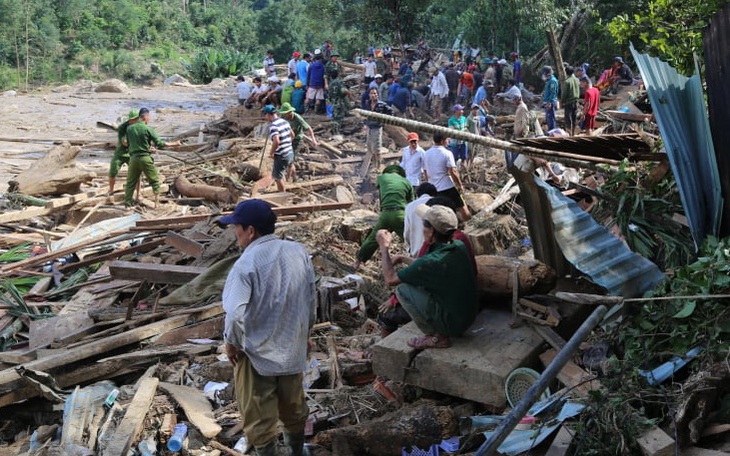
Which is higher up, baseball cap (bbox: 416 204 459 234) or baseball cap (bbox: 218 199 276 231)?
baseball cap (bbox: 218 199 276 231)

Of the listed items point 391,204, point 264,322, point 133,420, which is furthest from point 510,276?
point 133,420

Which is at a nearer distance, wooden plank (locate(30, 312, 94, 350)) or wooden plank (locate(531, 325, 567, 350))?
wooden plank (locate(531, 325, 567, 350))

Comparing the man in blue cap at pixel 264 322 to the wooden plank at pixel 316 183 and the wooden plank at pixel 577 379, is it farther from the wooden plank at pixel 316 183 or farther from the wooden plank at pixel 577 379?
the wooden plank at pixel 316 183

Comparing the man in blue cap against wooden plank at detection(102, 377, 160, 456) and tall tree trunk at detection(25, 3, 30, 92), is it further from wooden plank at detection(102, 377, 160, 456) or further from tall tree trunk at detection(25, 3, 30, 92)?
tall tree trunk at detection(25, 3, 30, 92)

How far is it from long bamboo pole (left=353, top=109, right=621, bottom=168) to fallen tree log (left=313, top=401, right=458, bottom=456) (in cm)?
208

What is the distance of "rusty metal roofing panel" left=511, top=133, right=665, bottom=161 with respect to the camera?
19.9ft

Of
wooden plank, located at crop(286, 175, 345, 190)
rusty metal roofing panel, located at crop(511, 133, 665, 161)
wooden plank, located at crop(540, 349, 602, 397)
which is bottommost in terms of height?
wooden plank, located at crop(286, 175, 345, 190)

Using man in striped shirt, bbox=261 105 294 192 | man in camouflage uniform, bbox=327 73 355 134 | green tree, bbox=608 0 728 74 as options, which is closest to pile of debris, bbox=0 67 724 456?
green tree, bbox=608 0 728 74

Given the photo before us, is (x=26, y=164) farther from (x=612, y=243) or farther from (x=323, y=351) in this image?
(x=612, y=243)

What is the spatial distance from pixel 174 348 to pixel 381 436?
2.69 meters

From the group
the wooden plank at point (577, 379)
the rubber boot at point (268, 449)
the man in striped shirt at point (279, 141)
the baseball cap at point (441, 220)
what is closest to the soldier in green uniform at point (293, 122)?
the man in striped shirt at point (279, 141)

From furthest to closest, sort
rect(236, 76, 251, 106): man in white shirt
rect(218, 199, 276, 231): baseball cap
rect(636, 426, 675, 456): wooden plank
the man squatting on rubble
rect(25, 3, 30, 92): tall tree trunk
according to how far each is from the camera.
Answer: rect(25, 3, 30, 92): tall tree trunk, rect(236, 76, 251, 106): man in white shirt, the man squatting on rubble, rect(218, 199, 276, 231): baseball cap, rect(636, 426, 675, 456): wooden plank

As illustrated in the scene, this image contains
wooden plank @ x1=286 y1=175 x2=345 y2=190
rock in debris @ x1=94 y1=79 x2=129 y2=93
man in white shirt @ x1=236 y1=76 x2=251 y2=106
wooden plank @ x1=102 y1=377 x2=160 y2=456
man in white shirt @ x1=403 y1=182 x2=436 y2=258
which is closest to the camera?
wooden plank @ x1=102 y1=377 x2=160 y2=456

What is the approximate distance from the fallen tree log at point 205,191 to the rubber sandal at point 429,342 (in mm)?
8086
